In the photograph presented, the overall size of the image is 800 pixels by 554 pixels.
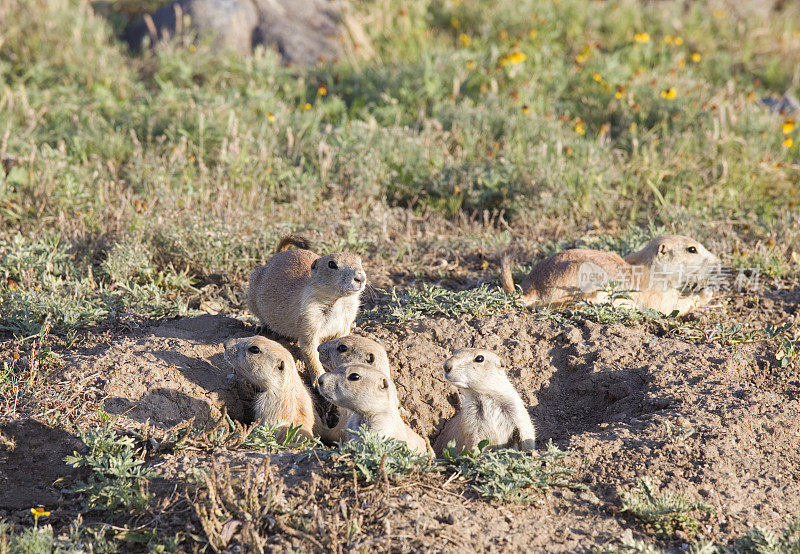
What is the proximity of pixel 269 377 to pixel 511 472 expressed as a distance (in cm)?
167

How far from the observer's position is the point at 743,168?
27.2 feet

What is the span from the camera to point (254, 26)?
37.1ft

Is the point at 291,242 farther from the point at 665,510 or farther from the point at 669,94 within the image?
the point at 669,94

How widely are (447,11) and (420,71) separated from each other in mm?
2304

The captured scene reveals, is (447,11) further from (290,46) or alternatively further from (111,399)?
(111,399)

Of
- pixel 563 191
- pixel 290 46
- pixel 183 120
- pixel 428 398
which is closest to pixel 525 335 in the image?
pixel 428 398

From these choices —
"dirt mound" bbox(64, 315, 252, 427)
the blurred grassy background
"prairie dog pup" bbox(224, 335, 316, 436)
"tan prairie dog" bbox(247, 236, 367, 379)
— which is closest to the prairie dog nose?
"tan prairie dog" bbox(247, 236, 367, 379)

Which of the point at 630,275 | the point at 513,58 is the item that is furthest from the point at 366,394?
the point at 513,58

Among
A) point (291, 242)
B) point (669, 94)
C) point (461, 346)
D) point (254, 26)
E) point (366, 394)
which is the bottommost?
point (461, 346)

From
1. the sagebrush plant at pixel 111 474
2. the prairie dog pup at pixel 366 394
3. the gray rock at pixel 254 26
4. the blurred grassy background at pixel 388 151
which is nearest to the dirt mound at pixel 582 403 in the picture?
the sagebrush plant at pixel 111 474

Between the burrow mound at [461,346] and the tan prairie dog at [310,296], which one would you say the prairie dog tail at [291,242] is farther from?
the burrow mound at [461,346]

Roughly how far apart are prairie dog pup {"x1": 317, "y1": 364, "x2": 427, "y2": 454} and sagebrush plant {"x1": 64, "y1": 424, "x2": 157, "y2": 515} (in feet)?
3.54

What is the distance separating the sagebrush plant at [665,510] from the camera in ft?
13.0

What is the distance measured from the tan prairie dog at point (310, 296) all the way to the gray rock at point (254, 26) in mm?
5404
